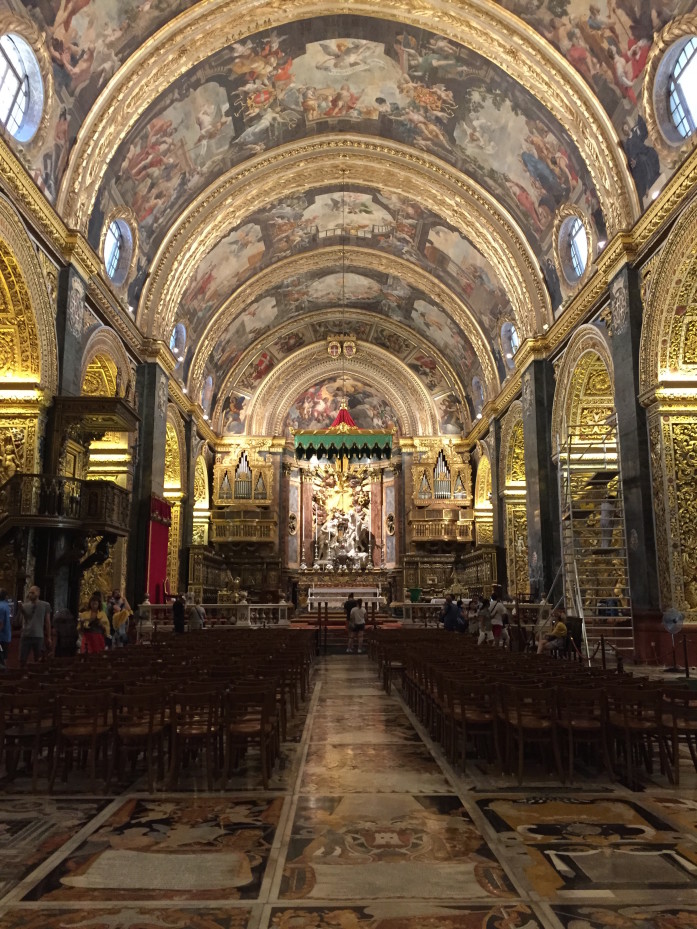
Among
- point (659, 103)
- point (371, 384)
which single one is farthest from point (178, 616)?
point (371, 384)

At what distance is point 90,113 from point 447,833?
47.0ft

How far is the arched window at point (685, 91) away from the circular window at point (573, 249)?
417cm

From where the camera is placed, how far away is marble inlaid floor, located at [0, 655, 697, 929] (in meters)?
3.16

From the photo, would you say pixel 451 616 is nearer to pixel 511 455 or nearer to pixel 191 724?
pixel 511 455

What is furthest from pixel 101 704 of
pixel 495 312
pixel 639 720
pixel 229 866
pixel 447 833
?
pixel 495 312

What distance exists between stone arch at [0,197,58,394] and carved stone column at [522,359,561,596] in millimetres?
11957

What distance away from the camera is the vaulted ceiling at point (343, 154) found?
1354 cm

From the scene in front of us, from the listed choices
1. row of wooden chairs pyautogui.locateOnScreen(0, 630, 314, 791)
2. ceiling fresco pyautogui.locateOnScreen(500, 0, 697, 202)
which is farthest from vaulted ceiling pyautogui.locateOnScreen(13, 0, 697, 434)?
row of wooden chairs pyautogui.locateOnScreen(0, 630, 314, 791)

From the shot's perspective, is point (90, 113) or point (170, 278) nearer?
point (90, 113)

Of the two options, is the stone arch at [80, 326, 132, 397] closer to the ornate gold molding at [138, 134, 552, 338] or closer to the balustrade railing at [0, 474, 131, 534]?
the ornate gold molding at [138, 134, 552, 338]

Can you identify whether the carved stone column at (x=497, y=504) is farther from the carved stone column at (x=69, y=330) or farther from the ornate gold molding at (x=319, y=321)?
the carved stone column at (x=69, y=330)

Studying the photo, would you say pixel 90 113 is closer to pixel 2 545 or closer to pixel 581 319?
pixel 2 545

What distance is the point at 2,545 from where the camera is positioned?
11.9 meters

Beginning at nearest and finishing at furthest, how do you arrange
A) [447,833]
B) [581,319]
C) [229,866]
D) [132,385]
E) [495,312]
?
[229,866] < [447,833] < [581,319] < [132,385] < [495,312]
